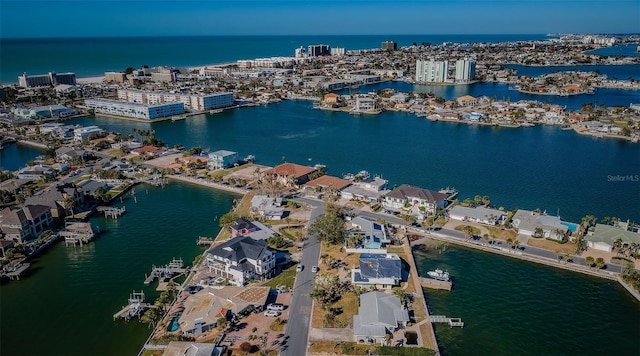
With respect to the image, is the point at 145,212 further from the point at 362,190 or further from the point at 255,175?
the point at 362,190

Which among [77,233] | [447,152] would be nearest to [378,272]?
[77,233]

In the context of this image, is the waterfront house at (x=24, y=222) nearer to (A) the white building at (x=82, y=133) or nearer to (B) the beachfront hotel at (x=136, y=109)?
(A) the white building at (x=82, y=133)

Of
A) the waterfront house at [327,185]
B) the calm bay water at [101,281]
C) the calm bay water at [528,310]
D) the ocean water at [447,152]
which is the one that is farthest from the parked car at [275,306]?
the ocean water at [447,152]

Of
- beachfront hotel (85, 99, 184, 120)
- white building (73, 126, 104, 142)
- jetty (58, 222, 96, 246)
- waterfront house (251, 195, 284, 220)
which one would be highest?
beachfront hotel (85, 99, 184, 120)

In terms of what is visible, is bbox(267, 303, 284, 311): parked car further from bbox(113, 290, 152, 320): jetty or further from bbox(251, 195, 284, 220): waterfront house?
bbox(251, 195, 284, 220): waterfront house

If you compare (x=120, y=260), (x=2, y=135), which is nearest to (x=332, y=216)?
(x=120, y=260)

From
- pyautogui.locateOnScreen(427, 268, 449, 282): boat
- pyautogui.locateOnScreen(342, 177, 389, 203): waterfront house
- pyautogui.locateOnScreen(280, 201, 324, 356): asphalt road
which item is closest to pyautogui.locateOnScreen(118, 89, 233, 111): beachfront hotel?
pyautogui.locateOnScreen(342, 177, 389, 203): waterfront house

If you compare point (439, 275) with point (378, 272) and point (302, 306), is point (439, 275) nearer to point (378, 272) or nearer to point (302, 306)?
point (378, 272)
